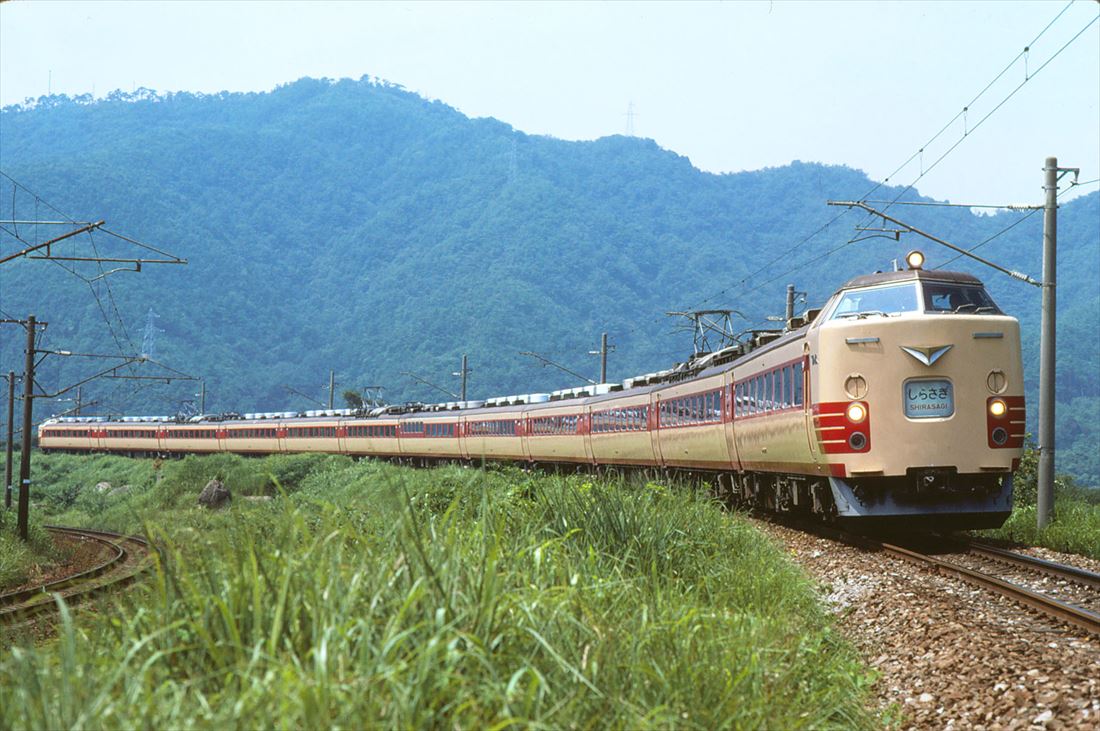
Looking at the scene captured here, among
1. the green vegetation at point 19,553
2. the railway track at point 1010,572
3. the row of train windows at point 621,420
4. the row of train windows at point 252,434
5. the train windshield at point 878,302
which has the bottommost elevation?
the green vegetation at point 19,553

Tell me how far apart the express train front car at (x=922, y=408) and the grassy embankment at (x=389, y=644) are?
6.59 m

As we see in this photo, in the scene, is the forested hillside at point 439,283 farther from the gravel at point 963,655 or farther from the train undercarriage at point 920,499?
the gravel at point 963,655

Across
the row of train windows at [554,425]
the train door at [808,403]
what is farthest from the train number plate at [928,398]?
the row of train windows at [554,425]

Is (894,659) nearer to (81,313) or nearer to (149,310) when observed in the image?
(81,313)

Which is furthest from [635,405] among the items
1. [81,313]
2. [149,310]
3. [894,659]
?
[149,310]

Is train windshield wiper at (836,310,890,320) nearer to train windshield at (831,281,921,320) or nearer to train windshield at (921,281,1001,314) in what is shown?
train windshield at (831,281,921,320)

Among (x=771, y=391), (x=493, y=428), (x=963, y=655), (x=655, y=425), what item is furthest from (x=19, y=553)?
(x=963, y=655)

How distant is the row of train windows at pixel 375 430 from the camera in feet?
169

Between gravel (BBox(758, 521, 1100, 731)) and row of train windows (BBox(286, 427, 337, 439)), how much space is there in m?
46.4

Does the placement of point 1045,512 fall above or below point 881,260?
below

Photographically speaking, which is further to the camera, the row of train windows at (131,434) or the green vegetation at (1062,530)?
the row of train windows at (131,434)

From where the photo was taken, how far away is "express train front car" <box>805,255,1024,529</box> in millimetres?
14336

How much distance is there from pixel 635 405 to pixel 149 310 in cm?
11442

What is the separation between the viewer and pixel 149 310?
133m
